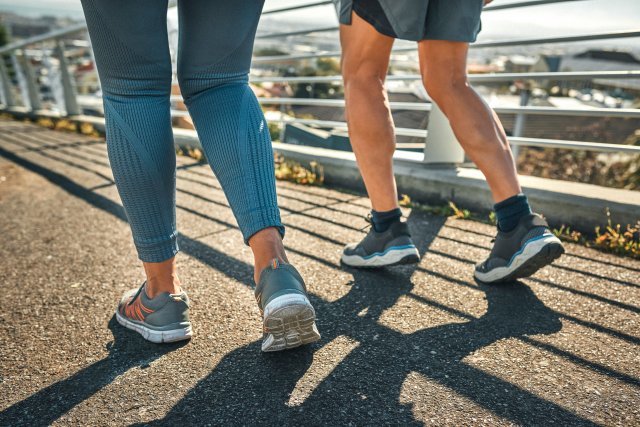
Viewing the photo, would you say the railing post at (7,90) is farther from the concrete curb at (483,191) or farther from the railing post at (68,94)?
the concrete curb at (483,191)

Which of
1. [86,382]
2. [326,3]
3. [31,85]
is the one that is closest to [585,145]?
[326,3]

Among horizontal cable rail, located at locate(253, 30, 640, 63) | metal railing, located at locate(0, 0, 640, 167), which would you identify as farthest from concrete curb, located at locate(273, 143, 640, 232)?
horizontal cable rail, located at locate(253, 30, 640, 63)

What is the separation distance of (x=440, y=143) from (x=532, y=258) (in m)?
1.31

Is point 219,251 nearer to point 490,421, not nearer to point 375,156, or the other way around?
point 375,156

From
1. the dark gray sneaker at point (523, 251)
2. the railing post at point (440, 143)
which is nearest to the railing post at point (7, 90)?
the railing post at point (440, 143)

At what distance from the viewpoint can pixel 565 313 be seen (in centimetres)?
142

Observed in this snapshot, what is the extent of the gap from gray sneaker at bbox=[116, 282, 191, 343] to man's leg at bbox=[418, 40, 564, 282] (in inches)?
→ 38.6

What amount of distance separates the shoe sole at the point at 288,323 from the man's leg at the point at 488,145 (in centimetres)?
75

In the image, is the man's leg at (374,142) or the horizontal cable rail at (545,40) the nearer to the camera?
the man's leg at (374,142)

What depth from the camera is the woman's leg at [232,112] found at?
1120 millimetres

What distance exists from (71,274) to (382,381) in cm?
118

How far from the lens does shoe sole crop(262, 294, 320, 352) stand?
3.48 feet

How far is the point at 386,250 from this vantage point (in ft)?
5.44

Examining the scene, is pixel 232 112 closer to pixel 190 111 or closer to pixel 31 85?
pixel 190 111
